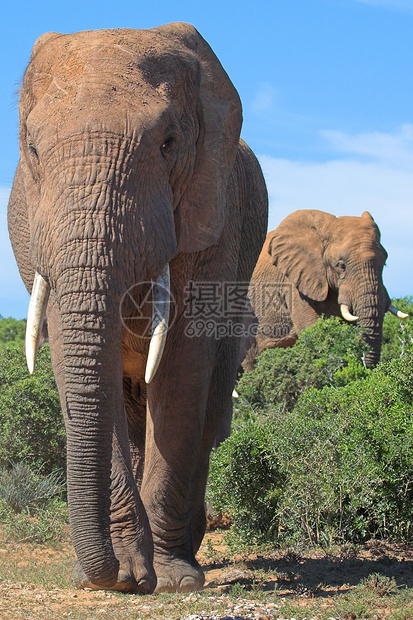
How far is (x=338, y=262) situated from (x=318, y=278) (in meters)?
0.82

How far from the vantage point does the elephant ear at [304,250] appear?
50.9 feet

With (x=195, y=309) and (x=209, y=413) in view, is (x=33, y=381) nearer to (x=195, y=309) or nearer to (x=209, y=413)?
(x=209, y=413)

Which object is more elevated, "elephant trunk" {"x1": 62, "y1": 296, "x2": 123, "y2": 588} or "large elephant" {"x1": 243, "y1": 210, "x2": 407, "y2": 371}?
"large elephant" {"x1": 243, "y1": 210, "x2": 407, "y2": 371}

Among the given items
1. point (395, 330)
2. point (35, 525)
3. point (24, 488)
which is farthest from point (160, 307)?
point (395, 330)

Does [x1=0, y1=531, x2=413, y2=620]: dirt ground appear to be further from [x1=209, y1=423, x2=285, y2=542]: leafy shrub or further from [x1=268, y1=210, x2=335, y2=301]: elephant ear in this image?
[x1=268, y1=210, x2=335, y2=301]: elephant ear

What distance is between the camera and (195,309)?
5180mm

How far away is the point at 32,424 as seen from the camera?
8.59 m

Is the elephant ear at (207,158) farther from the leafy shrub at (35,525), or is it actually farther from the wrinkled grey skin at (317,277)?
the wrinkled grey skin at (317,277)

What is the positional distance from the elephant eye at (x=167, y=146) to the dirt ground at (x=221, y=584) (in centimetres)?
224

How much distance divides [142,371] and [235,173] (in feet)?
4.68

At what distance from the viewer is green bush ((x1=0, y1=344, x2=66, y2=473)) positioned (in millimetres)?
8477

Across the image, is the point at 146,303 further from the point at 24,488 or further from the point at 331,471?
the point at 24,488

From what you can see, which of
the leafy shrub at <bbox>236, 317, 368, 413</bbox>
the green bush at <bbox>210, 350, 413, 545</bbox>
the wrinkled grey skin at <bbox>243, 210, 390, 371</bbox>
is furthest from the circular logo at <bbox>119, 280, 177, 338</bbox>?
→ the wrinkled grey skin at <bbox>243, 210, 390, 371</bbox>

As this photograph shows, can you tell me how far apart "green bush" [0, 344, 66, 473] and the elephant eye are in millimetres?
4470
